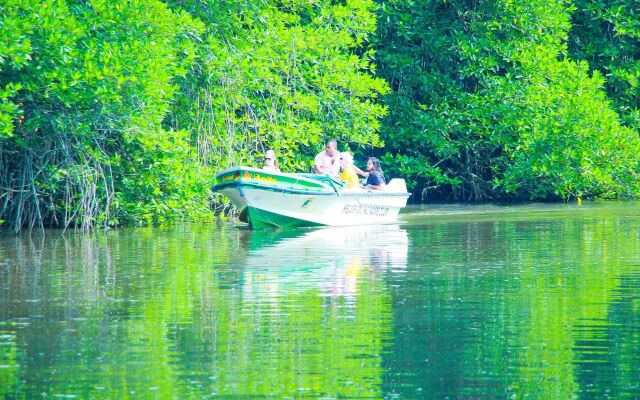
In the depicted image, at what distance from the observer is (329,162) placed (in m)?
22.1

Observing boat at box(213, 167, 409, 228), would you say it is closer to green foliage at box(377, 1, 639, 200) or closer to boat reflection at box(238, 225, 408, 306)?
boat reflection at box(238, 225, 408, 306)

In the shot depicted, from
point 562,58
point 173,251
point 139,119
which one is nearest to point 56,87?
point 139,119

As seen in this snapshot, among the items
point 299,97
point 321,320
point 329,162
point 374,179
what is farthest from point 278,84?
point 321,320

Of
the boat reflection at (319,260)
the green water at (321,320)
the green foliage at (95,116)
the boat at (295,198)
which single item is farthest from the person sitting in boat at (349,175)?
the green water at (321,320)

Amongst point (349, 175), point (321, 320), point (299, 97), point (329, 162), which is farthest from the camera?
point (299, 97)

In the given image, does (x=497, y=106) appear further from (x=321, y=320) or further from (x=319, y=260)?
(x=321, y=320)

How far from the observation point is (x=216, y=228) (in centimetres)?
2030

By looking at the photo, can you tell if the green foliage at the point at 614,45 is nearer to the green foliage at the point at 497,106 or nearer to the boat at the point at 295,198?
Answer: the green foliage at the point at 497,106

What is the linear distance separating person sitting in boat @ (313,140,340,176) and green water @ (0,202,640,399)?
528 cm

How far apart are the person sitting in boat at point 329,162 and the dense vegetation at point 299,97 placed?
1.79 m

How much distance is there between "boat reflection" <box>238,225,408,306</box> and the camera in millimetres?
11297

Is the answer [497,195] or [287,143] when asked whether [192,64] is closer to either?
[287,143]

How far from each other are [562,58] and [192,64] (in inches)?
487

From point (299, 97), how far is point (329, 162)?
2883 mm
